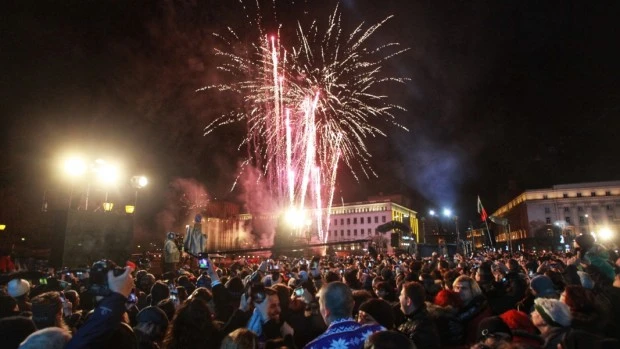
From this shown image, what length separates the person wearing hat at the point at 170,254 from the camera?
1251 cm

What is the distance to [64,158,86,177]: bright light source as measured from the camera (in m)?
16.0

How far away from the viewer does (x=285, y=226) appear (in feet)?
106

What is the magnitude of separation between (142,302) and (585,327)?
25.9 feet

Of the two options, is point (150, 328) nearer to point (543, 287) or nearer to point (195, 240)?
point (195, 240)

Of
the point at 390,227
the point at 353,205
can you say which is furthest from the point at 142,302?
the point at 353,205

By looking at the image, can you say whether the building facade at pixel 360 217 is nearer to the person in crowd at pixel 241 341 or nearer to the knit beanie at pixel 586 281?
the knit beanie at pixel 586 281

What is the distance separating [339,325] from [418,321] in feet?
3.88

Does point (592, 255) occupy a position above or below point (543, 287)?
above

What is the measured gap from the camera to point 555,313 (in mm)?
3938

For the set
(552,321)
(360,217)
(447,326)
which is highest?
(360,217)

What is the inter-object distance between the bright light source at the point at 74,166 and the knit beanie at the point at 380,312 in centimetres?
1602

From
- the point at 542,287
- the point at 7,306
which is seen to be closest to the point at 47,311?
the point at 7,306

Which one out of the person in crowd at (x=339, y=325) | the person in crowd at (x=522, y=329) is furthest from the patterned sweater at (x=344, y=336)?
the person in crowd at (x=522, y=329)

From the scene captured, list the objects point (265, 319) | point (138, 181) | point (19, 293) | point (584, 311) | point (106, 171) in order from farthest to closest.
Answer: point (106, 171) → point (138, 181) → point (19, 293) → point (265, 319) → point (584, 311)
